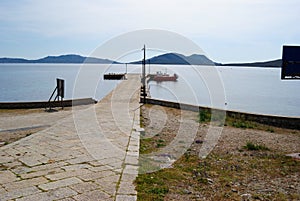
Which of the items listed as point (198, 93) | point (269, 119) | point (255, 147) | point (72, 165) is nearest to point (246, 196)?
point (72, 165)

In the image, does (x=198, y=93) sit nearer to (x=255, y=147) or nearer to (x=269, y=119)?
(x=269, y=119)

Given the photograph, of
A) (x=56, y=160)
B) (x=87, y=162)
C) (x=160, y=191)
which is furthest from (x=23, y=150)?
(x=160, y=191)

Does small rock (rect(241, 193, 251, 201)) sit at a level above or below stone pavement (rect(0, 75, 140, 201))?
below

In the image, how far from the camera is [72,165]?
14.8 feet

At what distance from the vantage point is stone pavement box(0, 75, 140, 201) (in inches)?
137

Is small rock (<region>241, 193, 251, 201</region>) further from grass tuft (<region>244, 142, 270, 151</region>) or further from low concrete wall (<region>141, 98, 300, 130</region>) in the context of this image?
low concrete wall (<region>141, 98, 300, 130</region>)

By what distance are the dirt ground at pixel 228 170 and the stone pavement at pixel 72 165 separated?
1.20 feet

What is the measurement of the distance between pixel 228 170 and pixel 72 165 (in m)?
2.45

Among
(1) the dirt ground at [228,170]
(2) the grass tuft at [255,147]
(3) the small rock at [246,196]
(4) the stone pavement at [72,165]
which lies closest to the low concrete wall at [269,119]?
(1) the dirt ground at [228,170]

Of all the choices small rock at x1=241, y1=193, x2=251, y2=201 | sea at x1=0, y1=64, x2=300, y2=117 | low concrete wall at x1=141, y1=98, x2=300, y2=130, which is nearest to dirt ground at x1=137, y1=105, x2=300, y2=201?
small rock at x1=241, y1=193, x2=251, y2=201

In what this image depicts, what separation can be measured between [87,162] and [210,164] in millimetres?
2088

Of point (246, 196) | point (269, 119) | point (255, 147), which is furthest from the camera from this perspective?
point (269, 119)

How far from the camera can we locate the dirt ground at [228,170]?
3852mm

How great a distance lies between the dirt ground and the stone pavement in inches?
14.5
